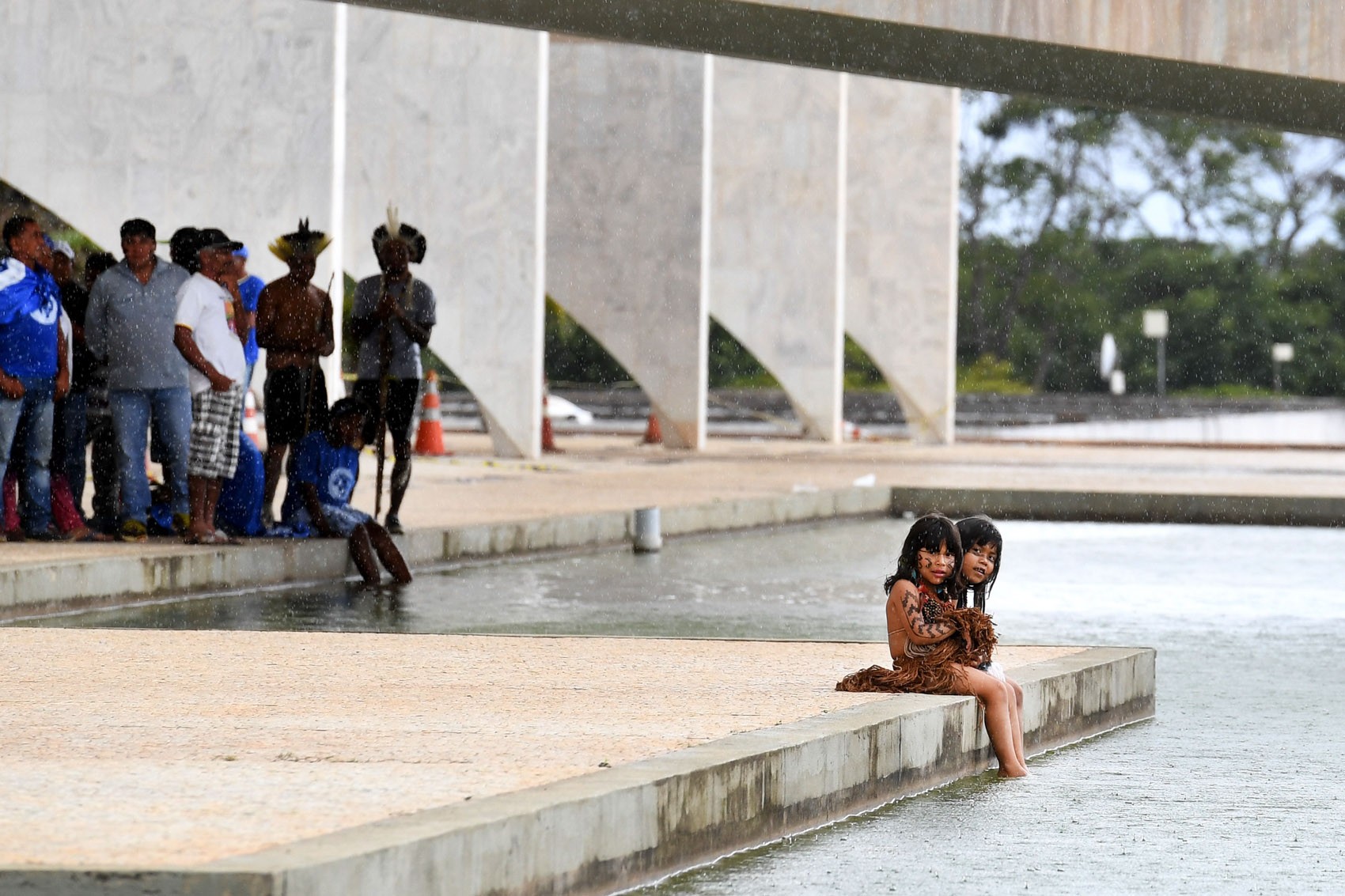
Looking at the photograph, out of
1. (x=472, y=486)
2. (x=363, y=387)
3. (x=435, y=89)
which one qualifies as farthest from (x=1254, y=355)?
(x=363, y=387)

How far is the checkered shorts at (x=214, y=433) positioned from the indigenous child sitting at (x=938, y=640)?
516 centimetres

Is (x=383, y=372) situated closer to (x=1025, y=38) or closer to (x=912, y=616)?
(x=1025, y=38)

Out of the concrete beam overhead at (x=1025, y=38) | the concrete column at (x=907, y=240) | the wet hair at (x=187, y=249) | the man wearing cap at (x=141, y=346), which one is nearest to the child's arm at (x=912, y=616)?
the concrete beam overhead at (x=1025, y=38)

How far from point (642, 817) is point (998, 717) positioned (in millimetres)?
1781

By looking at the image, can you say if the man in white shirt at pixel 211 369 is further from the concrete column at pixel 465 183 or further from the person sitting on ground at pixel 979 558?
the concrete column at pixel 465 183

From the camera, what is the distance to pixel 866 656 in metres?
7.73

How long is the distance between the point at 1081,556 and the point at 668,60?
1470 cm

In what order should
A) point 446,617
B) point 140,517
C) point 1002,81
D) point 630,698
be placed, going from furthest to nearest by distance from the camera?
point 1002,81, point 140,517, point 446,617, point 630,698

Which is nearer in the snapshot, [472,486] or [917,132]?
[472,486]

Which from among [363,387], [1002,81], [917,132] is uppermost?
[917,132]

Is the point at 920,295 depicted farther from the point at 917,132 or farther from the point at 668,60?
the point at 668,60

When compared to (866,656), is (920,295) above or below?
above

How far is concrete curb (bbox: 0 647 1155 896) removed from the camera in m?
3.99

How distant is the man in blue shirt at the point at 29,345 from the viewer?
1073 centimetres
